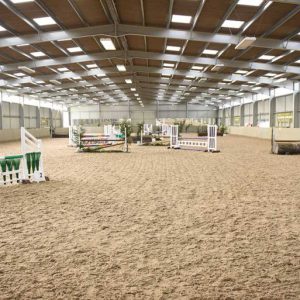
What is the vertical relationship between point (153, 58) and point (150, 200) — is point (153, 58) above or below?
above

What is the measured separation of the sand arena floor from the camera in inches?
101

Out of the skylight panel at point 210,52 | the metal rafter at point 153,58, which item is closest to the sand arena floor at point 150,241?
the skylight panel at point 210,52

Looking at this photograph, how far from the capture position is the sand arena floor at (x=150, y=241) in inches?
101

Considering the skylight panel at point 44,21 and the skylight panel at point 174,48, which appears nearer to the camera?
the skylight panel at point 44,21

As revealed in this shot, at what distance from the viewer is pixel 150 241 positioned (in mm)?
3562

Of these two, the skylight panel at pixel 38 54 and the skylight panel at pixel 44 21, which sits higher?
the skylight panel at pixel 44 21

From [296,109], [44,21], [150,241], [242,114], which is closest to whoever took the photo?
[150,241]

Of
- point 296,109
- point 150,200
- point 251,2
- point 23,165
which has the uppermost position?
point 251,2

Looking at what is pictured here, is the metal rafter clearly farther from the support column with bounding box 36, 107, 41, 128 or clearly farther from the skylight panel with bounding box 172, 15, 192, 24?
the support column with bounding box 36, 107, 41, 128

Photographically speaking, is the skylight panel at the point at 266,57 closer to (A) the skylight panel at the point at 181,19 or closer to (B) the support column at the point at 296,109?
(A) the skylight panel at the point at 181,19

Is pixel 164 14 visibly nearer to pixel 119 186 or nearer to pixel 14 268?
pixel 119 186

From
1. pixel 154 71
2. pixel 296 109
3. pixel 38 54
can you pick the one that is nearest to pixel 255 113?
pixel 296 109

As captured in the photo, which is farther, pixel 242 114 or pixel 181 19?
pixel 242 114

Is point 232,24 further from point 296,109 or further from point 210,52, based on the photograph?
point 296,109
